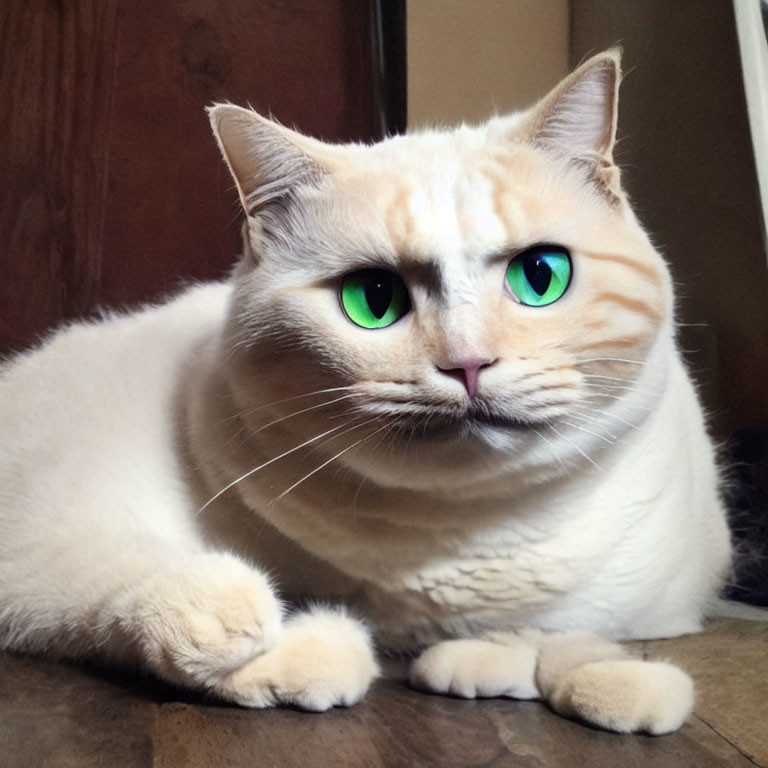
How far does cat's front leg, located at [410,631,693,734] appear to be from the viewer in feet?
2.88

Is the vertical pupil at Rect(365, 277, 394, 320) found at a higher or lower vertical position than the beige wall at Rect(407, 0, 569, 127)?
lower

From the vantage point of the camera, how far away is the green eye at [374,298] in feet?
3.16

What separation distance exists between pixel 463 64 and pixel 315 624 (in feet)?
5.68

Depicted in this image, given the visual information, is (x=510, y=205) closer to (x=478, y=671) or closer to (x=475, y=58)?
(x=478, y=671)

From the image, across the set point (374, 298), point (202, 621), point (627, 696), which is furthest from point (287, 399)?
point (627, 696)

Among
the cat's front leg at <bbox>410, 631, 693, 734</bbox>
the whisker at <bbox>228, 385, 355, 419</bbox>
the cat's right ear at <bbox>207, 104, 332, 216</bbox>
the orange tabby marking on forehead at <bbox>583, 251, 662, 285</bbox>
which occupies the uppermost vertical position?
the cat's right ear at <bbox>207, 104, 332, 216</bbox>

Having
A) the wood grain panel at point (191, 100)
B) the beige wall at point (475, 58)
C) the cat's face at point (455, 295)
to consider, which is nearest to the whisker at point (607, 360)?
the cat's face at point (455, 295)

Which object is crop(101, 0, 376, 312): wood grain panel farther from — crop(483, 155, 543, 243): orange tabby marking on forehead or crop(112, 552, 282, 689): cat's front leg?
crop(112, 552, 282, 689): cat's front leg

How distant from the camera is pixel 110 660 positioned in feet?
3.39

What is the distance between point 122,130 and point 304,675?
159 centimetres

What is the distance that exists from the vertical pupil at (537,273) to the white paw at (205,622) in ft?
1.47

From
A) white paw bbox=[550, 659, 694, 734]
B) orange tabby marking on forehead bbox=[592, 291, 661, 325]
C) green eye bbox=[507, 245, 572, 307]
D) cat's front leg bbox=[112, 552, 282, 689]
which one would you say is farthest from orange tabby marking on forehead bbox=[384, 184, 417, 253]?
white paw bbox=[550, 659, 694, 734]

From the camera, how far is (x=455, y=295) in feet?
2.97

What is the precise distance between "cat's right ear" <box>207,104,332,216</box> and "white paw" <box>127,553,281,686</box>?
47cm
